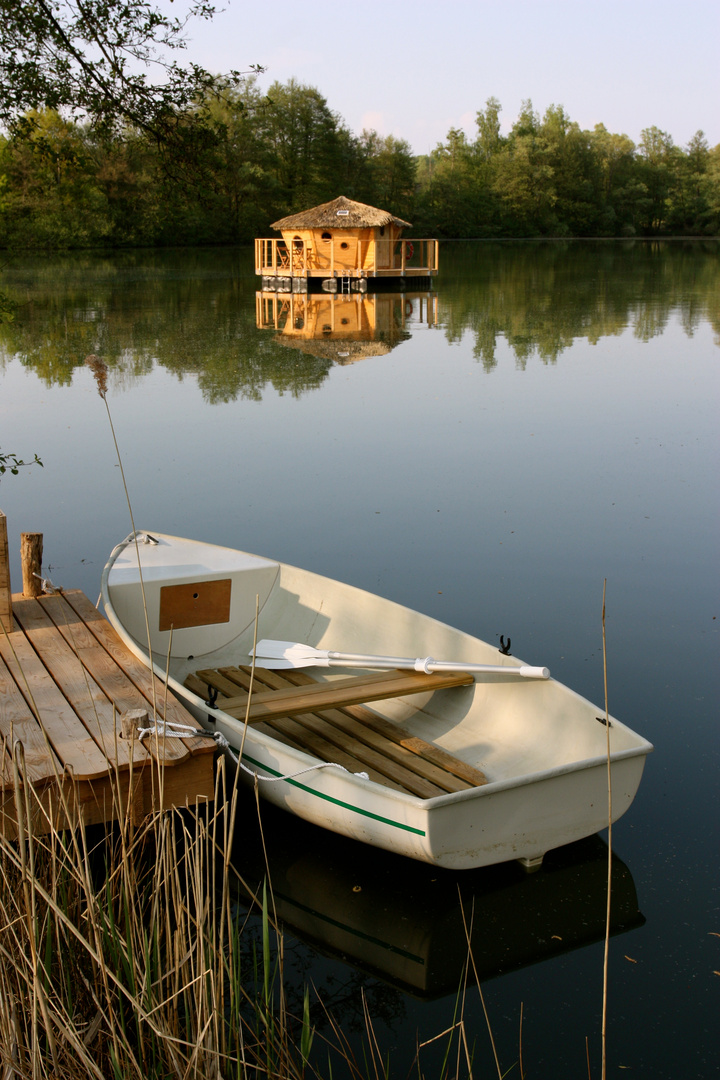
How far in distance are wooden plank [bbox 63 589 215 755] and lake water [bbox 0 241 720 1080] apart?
2.00 feet

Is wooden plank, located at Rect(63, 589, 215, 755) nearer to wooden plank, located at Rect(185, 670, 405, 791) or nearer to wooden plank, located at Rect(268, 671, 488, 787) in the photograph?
wooden plank, located at Rect(185, 670, 405, 791)

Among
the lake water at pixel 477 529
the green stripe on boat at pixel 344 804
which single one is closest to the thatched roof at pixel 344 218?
the lake water at pixel 477 529

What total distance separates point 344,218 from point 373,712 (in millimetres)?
27474

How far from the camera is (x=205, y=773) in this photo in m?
3.80

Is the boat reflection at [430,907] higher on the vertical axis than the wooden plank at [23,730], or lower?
lower

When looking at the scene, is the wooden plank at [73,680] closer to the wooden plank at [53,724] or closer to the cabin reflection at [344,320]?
the wooden plank at [53,724]

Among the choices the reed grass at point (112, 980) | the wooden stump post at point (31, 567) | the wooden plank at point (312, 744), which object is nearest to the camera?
the reed grass at point (112, 980)

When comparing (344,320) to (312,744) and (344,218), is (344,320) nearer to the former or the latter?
(344,218)

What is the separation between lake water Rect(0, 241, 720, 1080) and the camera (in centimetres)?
332

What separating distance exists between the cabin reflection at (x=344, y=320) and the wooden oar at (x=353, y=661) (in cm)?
1227

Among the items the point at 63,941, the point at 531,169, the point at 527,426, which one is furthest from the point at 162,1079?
the point at 531,169

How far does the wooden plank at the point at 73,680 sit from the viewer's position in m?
3.69

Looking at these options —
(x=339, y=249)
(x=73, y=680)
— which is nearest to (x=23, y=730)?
(x=73, y=680)

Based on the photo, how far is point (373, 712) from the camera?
4.70 meters
